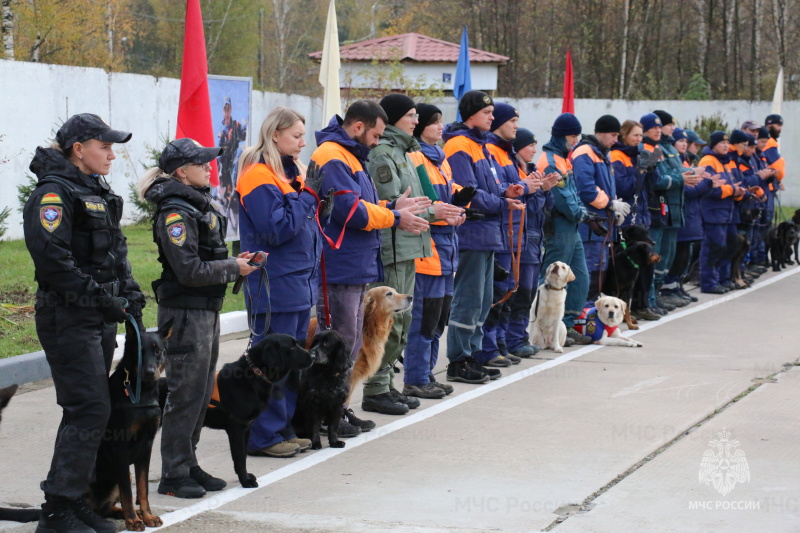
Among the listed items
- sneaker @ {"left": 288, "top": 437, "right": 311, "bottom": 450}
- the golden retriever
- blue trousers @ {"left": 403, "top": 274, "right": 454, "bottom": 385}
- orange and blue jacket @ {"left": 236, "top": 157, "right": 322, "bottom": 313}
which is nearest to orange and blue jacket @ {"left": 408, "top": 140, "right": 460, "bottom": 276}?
blue trousers @ {"left": 403, "top": 274, "right": 454, "bottom": 385}

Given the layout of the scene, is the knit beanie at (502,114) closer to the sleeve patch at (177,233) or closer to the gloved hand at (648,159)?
the gloved hand at (648,159)

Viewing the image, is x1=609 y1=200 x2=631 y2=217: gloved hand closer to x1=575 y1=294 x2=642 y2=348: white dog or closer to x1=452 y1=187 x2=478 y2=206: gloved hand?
x1=575 y1=294 x2=642 y2=348: white dog

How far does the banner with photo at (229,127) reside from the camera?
12258mm

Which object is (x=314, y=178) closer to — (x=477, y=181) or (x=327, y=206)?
(x=327, y=206)

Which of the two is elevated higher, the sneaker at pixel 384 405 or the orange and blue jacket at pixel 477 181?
the orange and blue jacket at pixel 477 181

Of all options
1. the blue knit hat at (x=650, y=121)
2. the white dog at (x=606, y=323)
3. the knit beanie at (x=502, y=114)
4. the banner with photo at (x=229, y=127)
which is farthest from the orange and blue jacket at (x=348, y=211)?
the blue knit hat at (x=650, y=121)

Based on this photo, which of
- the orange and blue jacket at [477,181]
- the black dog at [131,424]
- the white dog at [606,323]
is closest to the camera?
the black dog at [131,424]

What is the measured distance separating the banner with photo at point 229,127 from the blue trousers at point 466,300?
13.2ft

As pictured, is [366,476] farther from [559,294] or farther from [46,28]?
[46,28]

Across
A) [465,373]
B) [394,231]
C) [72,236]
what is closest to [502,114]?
[465,373]

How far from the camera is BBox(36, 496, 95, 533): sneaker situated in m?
4.91

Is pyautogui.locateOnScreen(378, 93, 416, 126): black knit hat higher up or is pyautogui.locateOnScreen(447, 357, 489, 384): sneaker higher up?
pyautogui.locateOnScreen(378, 93, 416, 126): black knit hat

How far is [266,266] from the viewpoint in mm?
6387

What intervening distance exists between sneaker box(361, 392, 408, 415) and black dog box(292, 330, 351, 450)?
0.94m
